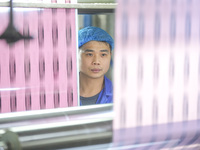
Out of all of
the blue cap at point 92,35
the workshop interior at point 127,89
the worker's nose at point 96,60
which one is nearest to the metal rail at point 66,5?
the workshop interior at point 127,89

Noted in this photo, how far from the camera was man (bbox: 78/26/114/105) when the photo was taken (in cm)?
113

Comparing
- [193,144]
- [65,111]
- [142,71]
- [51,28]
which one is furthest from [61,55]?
[193,144]

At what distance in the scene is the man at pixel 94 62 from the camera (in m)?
1.13

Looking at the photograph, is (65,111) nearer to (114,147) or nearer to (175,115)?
(114,147)

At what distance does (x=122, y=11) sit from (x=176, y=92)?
0.87ft

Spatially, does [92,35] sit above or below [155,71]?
above

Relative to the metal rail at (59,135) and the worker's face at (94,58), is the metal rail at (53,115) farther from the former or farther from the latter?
the worker's face at (94,58)

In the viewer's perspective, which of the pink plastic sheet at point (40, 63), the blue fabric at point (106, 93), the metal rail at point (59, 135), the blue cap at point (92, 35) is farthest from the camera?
the blue fabric at point (106, 93)

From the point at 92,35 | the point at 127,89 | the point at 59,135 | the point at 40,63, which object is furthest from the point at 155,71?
the point at 92,35

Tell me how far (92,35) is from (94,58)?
109mm

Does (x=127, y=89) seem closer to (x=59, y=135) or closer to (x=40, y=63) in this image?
(x=59, y=135)

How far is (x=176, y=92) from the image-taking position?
679 millimetres

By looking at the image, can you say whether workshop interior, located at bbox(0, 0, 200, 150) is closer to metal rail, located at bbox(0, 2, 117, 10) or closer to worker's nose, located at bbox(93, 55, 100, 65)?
metal rail, located at bbox(0, 2, 117, 10)

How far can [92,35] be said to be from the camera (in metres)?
1.12
